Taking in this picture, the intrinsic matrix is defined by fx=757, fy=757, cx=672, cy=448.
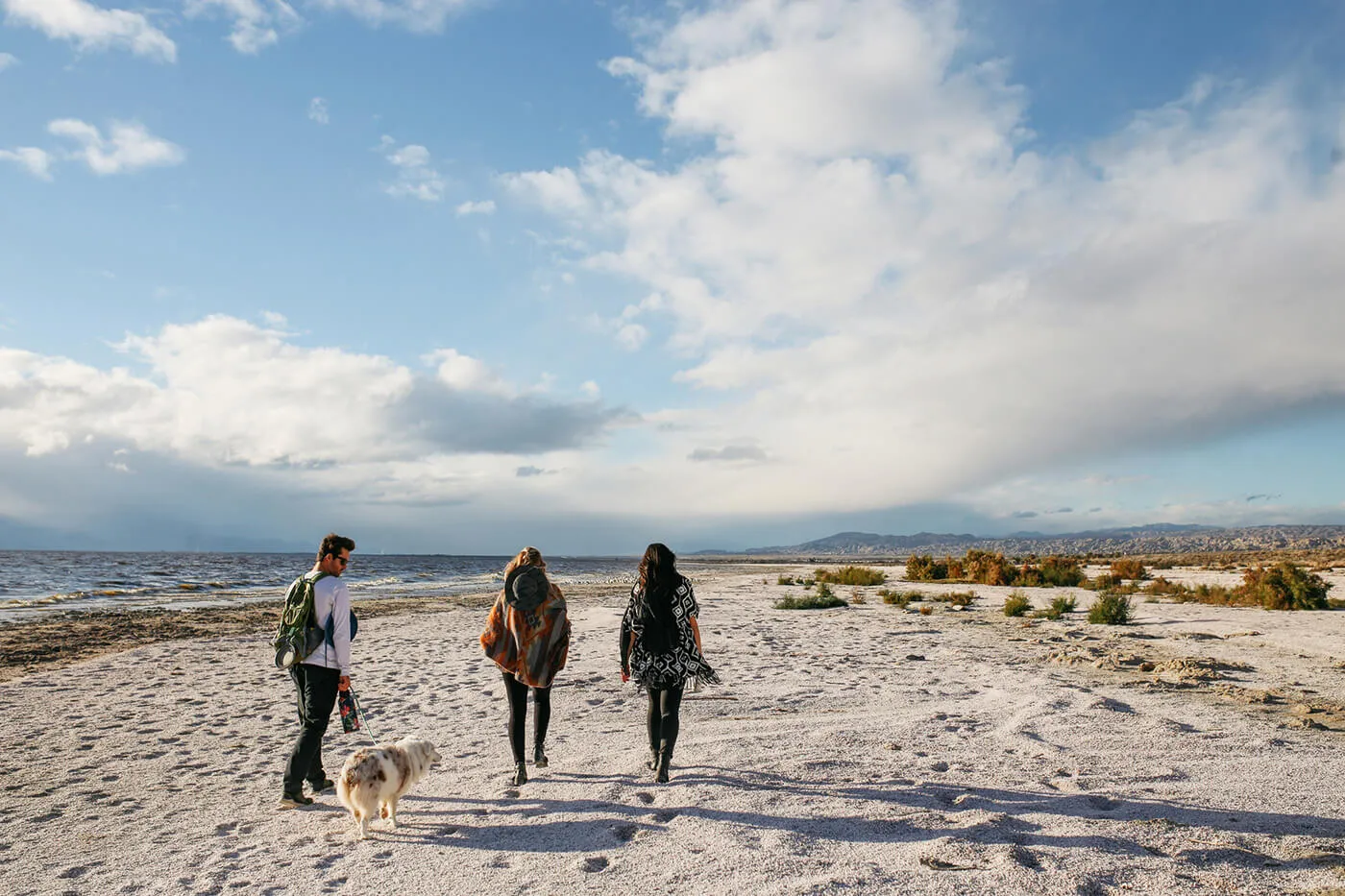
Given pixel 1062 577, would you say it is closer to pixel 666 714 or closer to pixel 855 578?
pixel 855 578

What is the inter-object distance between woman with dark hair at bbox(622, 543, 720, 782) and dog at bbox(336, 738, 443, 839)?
1.68m

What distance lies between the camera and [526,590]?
5.84 metres

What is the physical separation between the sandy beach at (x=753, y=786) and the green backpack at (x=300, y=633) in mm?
1166

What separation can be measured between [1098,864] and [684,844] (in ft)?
7.79

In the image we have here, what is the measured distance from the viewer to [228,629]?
18.4 meters

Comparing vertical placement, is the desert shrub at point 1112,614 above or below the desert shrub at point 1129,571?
above

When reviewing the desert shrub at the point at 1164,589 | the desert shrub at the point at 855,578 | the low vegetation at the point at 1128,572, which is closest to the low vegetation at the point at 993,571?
the low vegetation at the point at 1128,572

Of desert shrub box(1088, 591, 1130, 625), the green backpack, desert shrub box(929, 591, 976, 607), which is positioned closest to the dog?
the green backpack

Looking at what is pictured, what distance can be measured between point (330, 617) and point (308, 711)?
0.74 meters

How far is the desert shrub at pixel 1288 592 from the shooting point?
1789cm

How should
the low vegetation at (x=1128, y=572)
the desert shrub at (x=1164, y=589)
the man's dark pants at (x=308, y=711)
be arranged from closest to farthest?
the man's dark pants at (x=308, y=711) → the desert shrub at (x=1164, y=589) → the low vegetation at (x=1128, y=572)

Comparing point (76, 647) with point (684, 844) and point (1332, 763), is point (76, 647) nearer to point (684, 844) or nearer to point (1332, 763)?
point (684, 844)

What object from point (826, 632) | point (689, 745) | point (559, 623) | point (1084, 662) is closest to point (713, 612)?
point (826, 632)

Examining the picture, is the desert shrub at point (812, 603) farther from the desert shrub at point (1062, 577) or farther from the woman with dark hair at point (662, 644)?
the woman with dark hair at point (662, 644)
